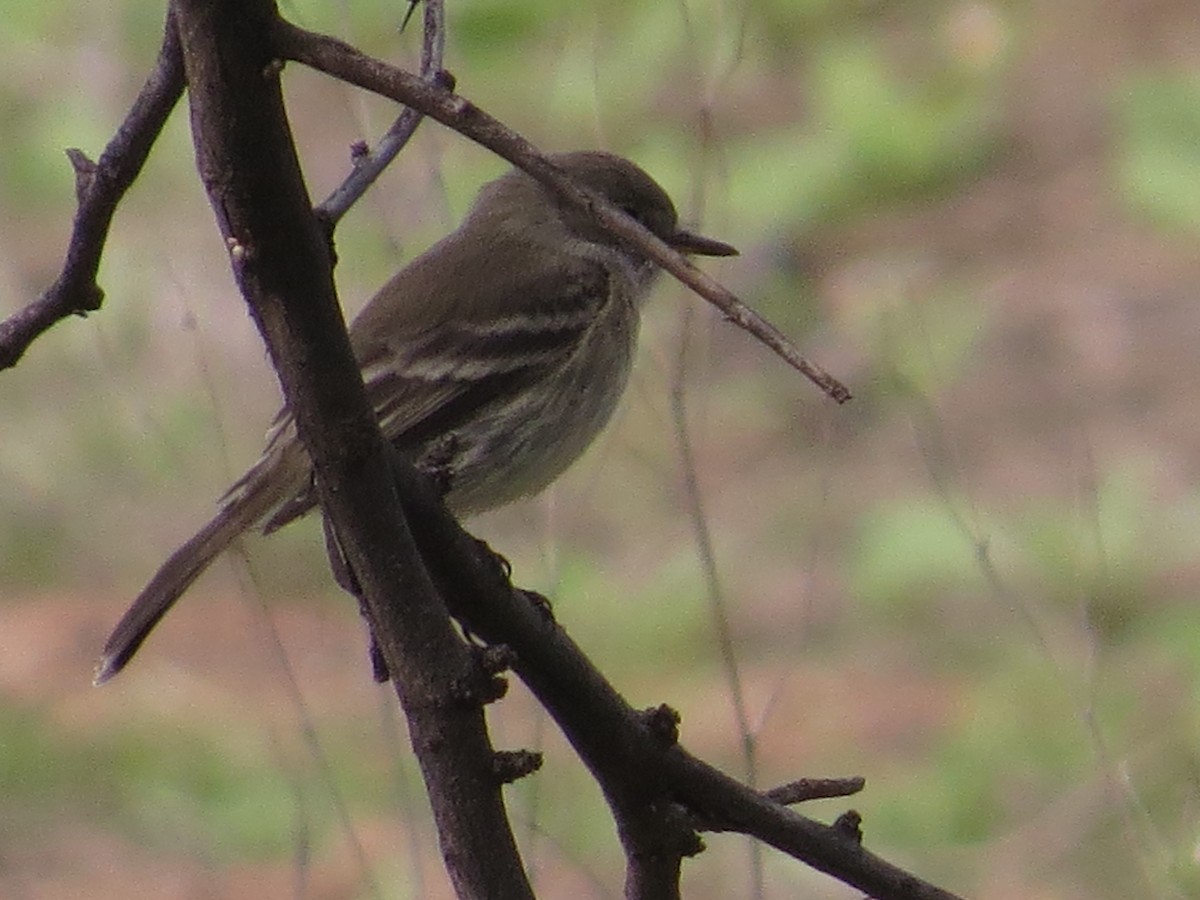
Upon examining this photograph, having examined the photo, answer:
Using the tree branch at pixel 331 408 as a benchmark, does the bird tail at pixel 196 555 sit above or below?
above

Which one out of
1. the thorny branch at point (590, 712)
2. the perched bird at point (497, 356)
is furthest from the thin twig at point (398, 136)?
the perched bird at point (497, 356)

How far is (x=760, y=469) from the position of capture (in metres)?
7.82

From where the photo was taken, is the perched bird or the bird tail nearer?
the bird tail

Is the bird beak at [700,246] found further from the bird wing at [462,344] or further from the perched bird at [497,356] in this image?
the bird wing at [462,344]

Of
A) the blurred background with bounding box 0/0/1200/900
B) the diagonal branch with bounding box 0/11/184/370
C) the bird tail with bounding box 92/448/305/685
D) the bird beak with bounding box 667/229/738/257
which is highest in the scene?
the blurred background with bounding box 0/0/1200/900

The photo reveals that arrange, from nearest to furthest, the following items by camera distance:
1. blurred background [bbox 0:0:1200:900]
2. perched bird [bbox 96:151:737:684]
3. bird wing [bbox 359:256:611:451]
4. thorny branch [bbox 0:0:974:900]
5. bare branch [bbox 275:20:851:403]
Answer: bare branch [bbox 275:20:851:403] < thorny branch [bbox 0:0:974:900] < perched bird [bbox 96:151:737:684] < bird wing [bbox 359:256:611:451] < blurred background [bbox 0:0:1200:900]

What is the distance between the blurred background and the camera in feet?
19.5

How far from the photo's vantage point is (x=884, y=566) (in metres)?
7.05

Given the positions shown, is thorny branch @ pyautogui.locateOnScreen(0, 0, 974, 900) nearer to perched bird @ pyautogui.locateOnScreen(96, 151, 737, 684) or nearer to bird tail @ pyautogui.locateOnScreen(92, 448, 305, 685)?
bird tail @ pyautogui.locateOnScreen(92, 448, 305, 685)

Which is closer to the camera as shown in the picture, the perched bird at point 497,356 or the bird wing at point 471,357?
the perched bird at point 497,356

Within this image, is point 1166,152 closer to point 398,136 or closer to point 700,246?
point 700,246

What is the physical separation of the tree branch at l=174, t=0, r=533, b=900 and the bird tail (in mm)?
901

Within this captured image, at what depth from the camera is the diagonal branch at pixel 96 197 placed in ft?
6.15

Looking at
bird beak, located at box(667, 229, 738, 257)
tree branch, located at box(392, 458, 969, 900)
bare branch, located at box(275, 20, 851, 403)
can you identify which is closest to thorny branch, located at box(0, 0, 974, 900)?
tree branch, located at box(392, 458, 969, 900)
